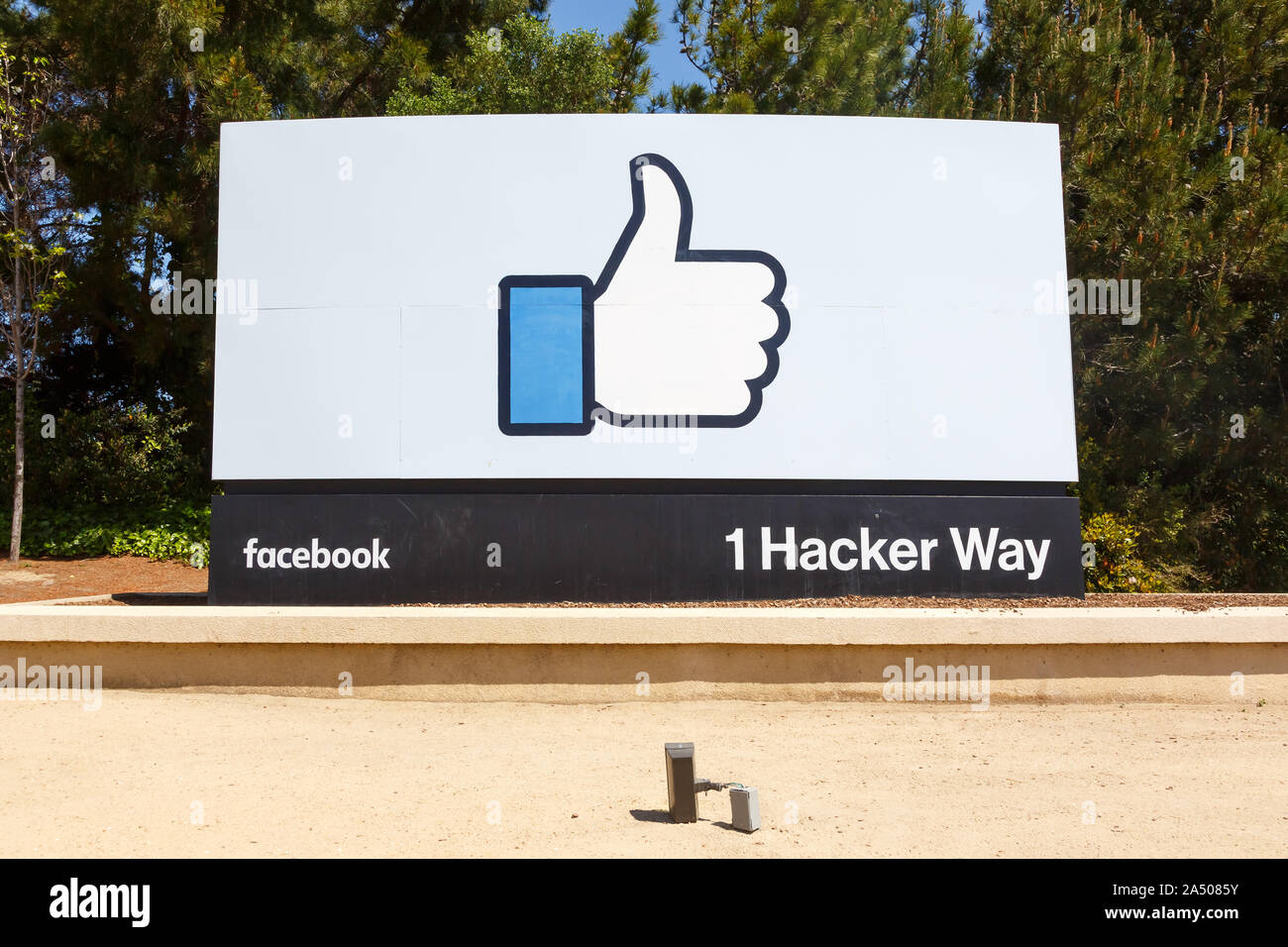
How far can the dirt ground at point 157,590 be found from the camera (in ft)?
20.7

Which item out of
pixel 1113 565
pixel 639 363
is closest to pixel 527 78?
pixel 639 363

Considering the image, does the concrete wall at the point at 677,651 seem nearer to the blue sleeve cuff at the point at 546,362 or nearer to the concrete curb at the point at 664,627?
the concrete curb at the point at 664,627

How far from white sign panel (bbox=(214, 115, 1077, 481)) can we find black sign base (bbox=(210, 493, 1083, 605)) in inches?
8.7

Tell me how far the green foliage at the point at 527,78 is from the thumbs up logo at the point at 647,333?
8182 mm

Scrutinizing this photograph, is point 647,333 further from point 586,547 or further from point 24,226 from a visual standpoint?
point 24,226

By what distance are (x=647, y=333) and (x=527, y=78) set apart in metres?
9.35

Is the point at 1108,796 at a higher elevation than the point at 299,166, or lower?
lower

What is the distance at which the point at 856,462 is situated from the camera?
648cm

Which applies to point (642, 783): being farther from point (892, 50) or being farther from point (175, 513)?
point (892, 50)

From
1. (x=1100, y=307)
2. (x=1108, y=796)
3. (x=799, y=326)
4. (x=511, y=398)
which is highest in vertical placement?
(x=1100, y=307)

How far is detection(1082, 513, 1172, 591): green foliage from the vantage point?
9.06 meters

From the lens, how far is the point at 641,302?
21.4 ft
